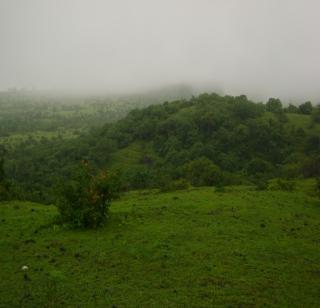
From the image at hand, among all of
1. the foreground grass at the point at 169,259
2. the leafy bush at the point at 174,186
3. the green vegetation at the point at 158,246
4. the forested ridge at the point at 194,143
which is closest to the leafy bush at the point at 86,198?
the green vegetation at the point at 158,246

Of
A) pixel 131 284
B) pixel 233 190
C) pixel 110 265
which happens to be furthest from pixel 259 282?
pixel 233 190

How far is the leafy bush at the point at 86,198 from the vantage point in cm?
2303

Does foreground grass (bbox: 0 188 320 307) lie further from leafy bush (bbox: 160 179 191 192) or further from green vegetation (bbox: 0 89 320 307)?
leafy bush (bbox: 160 179 191 192)

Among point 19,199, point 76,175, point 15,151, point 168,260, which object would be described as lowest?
point 15,151

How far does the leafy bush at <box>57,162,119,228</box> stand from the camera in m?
23.0

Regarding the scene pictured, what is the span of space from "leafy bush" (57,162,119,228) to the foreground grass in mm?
863

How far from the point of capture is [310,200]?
107 ft

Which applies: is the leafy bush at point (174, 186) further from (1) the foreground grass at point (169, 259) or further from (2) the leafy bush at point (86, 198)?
(2) the leafy bush at point (86, 198)

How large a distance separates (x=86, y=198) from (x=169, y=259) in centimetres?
724

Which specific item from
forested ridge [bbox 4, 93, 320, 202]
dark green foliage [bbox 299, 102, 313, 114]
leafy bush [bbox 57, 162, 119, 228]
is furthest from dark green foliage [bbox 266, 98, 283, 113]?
leafy bush [bbox 57, 162, 119, 228]

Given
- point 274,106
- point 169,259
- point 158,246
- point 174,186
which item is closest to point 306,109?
point 274,106

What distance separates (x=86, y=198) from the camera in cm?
2319

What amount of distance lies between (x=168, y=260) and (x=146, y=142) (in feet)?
308

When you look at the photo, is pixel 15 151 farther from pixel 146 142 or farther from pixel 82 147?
pixel 146 142
